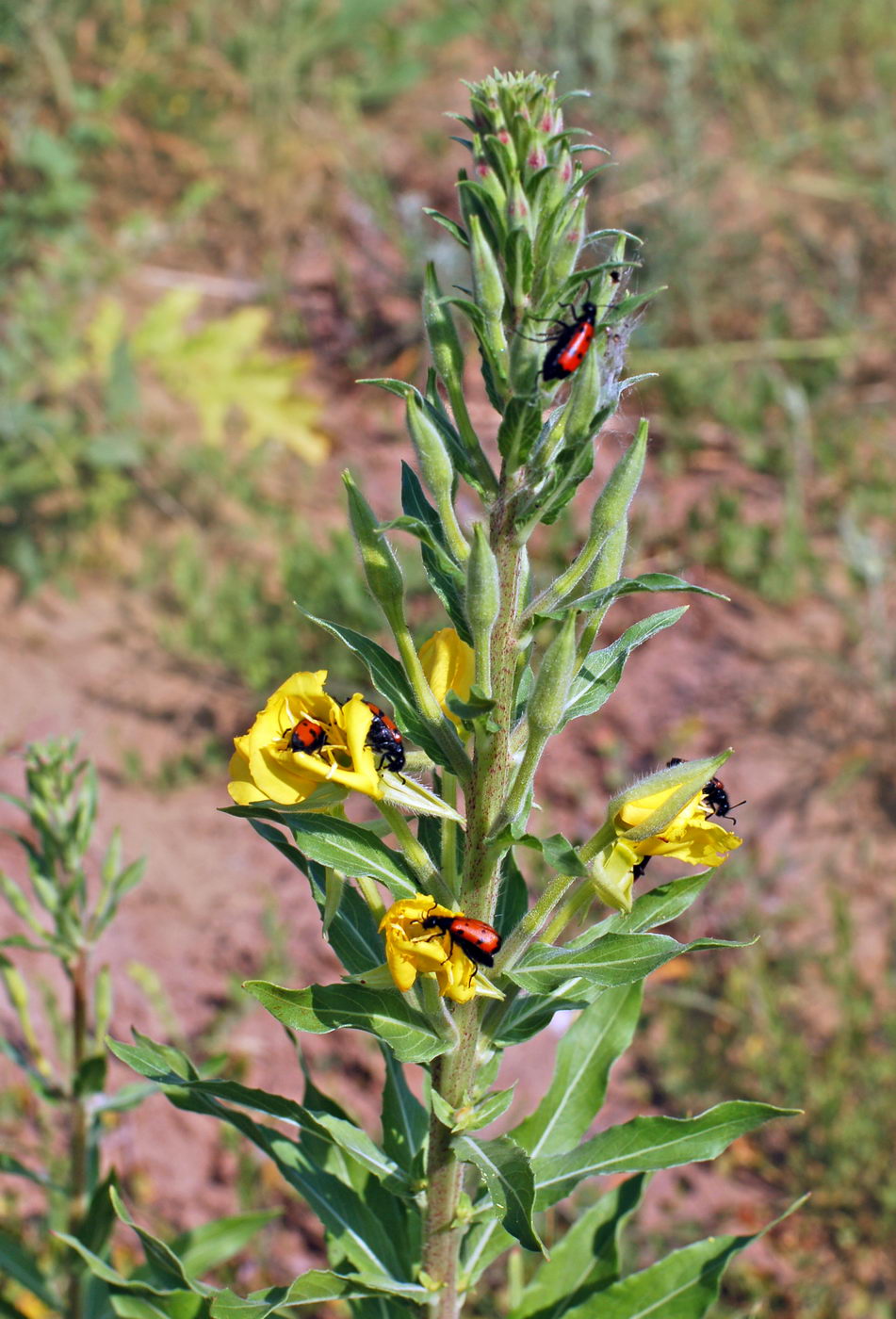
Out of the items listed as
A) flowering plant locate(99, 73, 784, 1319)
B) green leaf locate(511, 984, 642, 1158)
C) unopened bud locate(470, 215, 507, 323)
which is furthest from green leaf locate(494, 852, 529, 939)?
unopened bud locate(470, 215, 507, 323)

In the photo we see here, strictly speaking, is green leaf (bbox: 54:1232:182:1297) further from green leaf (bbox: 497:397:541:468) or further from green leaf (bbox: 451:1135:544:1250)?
green leaf (bbox: 497:397:541:468)

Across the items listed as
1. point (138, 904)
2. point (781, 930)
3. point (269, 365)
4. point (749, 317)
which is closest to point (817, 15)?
point (749, 317)

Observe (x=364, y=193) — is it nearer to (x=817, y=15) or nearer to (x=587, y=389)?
(x=817, y=15)

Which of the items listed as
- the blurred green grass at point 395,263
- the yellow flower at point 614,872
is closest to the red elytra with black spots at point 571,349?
the yellow flower at point 614,872

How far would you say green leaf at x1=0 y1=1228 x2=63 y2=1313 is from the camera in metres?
2.46

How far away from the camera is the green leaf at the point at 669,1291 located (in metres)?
2.10

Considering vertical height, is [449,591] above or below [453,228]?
below

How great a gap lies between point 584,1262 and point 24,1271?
121cm

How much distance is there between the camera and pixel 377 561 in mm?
1622

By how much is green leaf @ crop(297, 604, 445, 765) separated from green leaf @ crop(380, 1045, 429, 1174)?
715 millimetres

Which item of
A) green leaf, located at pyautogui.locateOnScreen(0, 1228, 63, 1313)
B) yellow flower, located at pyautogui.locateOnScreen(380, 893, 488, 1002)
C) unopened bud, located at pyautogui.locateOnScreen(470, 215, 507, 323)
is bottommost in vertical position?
green leaf, located at pyautogui.locateOnScreen(0, 1228, 63, 1313)

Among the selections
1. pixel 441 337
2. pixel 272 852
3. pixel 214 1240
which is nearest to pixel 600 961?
pixel 441 337

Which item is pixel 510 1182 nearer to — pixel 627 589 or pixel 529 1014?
pixel 529 1014

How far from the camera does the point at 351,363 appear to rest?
21.4 ft
